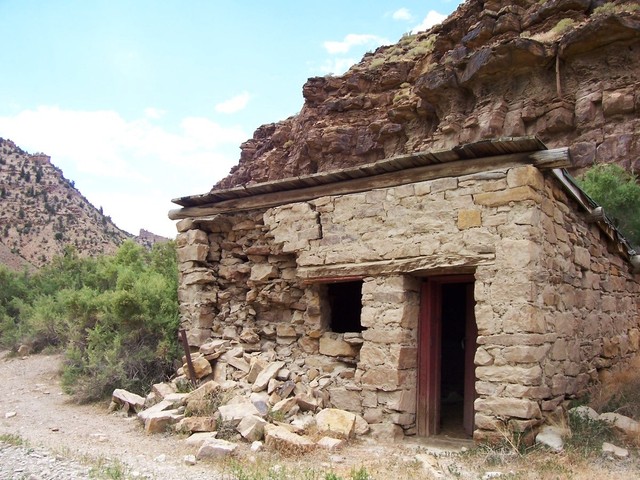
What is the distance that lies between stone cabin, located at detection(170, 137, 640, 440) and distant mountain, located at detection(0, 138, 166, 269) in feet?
81.1

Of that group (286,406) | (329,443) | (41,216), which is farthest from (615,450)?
(41,216)

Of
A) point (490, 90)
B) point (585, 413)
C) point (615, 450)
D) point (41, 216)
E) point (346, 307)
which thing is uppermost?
point (490, 90)

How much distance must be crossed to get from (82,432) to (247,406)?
73.8 inches

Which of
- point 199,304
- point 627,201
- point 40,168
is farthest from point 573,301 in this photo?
point 40,168

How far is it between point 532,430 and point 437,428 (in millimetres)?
1361

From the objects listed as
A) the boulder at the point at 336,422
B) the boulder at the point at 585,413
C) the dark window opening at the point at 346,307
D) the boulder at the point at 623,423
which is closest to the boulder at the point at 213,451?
the boulder at the point at 336,422

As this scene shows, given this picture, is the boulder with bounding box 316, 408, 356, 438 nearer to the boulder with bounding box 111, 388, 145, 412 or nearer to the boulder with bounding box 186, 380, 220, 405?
the boulder with bounding box 186, 380, 220, 405

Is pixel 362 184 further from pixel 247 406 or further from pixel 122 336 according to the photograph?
pixel 122 336

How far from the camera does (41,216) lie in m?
34.0

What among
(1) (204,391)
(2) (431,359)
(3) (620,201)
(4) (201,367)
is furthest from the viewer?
(3) (620,201)

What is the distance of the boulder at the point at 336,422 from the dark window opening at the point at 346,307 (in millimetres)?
2089

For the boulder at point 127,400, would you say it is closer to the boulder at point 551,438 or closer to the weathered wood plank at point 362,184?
the weathered wood plank at point 362,184

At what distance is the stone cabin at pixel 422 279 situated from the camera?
18.6 ft

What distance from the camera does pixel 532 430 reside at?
5480 mm
